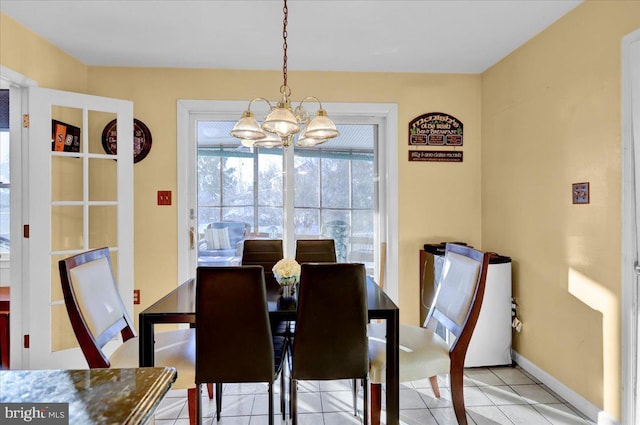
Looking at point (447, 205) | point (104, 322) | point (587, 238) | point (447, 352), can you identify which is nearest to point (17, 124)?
point (104, 322)

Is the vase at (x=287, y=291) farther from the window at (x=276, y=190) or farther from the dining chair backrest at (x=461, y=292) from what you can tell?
the window at (x=276, y=190)

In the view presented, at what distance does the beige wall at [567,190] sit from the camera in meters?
1.98

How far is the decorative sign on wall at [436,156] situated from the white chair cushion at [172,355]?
2.35 meters

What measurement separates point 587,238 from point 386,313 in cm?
138

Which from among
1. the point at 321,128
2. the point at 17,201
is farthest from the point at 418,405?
the point at 17,201

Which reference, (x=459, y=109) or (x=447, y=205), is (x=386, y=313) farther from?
(x=459, y=109)

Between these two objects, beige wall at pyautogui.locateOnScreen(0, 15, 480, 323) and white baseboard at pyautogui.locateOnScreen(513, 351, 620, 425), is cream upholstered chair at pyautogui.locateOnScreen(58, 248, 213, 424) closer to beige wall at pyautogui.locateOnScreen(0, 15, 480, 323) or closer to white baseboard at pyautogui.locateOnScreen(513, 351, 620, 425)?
beige wall at pyautogui.locateOnScreen(0, 15, 480, 323)

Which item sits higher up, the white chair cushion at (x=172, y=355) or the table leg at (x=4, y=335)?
the white chair cushion at (x=172, y=355)

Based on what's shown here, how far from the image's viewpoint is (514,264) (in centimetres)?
287

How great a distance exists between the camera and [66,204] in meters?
2.70

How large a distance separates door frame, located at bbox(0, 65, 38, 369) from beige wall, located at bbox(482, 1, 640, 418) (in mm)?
3585

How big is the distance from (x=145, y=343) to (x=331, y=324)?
2.81 feet

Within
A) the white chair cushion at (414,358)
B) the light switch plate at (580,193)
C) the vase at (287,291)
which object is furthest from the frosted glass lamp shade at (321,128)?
the light switch plate at (580,193)

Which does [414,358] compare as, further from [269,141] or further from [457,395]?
[269,141]
